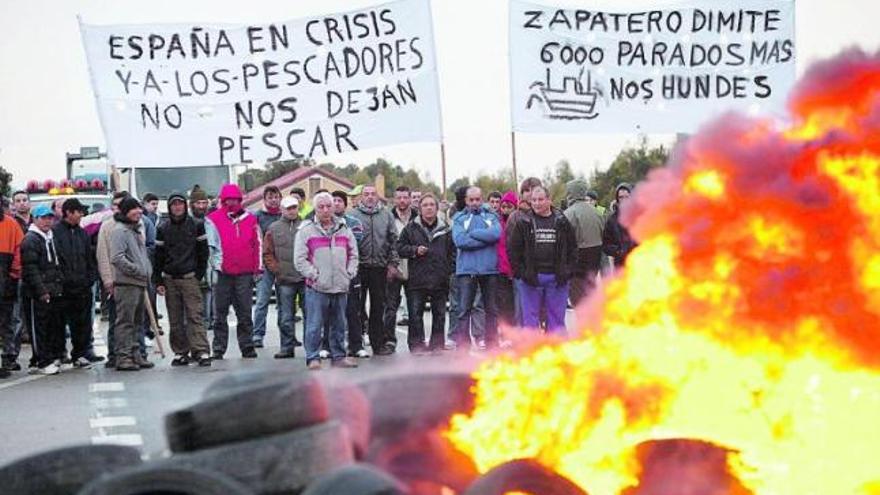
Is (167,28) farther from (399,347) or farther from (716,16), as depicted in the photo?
(716,16)

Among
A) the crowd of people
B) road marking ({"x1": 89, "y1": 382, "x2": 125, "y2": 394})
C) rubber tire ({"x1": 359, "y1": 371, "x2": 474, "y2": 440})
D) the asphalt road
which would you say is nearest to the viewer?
rubber tire ({"x1": 359, "y1": 371, "x2": 474, "y2": 440})

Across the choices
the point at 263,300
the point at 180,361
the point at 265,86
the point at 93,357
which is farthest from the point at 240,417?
the point at 263,300

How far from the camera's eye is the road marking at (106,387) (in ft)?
44.0

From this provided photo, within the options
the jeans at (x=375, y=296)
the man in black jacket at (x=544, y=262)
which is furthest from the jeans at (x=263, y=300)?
the man in black jacket at (x=544, y=262)

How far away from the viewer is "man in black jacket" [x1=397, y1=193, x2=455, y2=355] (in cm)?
1609

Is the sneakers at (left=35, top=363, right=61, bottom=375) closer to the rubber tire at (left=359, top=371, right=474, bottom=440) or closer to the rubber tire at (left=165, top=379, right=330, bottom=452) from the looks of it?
the rubber tire at (left=359, top=371, right=474, bottom=440)

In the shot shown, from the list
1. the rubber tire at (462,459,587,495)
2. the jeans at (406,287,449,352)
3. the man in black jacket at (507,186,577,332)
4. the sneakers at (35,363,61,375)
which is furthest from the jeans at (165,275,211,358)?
the rubber tire at (462,459,587,495)

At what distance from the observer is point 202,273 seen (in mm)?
15750

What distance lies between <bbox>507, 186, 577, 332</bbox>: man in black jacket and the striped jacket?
1975mm

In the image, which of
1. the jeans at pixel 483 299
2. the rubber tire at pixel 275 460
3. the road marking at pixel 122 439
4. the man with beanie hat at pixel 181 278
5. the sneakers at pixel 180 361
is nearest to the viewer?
the rubber tire at pixel 275 460

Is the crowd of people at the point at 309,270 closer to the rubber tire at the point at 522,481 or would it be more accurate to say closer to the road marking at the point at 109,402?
the road marking at the point at 109,402

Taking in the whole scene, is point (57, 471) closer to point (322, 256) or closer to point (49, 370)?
point (322, 256)

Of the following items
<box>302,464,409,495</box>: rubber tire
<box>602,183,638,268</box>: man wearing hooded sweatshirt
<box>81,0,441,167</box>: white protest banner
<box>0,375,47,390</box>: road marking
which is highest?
<box>81,0,441,167</box>: white protest banner

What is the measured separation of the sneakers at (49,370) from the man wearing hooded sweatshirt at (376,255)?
3631 millimetres
